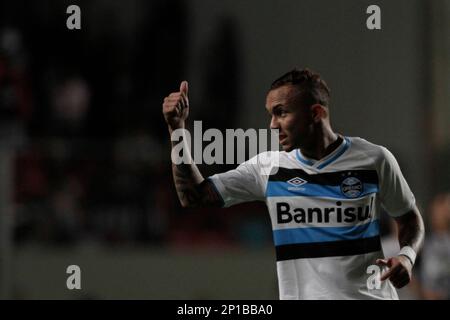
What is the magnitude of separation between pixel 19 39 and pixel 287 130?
610 centimetres

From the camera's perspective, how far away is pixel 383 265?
3568 mm

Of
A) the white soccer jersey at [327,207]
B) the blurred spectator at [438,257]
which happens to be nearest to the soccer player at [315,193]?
the white soccer jersey at [327,207]

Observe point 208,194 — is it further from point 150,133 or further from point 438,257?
point 150,133

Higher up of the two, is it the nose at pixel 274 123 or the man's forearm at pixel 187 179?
the nose at pixel 274 123

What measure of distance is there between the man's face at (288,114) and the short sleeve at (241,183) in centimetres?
19

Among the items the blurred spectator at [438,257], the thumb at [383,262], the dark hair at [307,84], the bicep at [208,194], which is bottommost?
the blurred spectator at [438,257]

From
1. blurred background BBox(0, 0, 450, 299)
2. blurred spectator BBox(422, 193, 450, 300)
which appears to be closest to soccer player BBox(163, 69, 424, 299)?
blurred background BBox(0, 0, 450, 299)

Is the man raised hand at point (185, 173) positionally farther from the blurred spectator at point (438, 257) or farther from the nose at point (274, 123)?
the blurred spectator at point (438, 257)

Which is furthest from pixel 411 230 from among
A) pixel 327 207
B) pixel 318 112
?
pixel 318 112

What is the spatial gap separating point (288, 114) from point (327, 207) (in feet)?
1.34

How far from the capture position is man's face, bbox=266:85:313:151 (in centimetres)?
364

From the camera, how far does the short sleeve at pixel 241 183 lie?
3.78 meters

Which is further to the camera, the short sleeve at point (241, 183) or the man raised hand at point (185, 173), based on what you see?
the short sleeve at point (241, 183)

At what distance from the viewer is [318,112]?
368 centimetres
